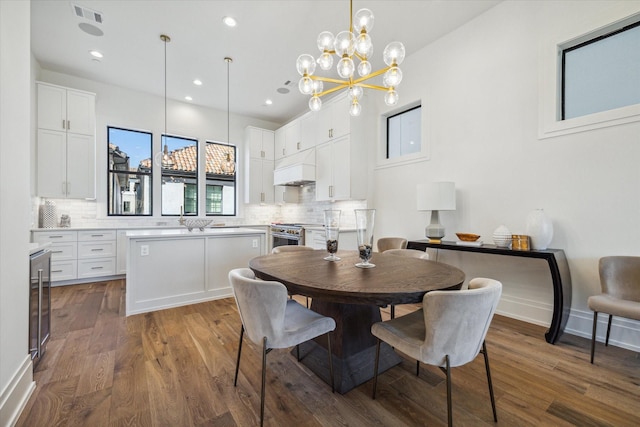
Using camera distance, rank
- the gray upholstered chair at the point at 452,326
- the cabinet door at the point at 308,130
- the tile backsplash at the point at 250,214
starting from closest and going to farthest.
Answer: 1. the gray upholstered chair at the point at 452,326
2. the tile backsplash at the point at 250,214
3. the cabinet door at the point at 308,130

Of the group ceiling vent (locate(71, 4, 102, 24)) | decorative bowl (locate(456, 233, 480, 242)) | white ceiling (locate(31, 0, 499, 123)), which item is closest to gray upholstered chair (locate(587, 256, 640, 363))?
decorative bowl (locate(456, 233, 480, 242))

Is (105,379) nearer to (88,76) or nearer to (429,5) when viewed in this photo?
(429,5)

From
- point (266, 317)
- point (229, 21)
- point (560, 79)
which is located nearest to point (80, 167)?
point (229, 21)

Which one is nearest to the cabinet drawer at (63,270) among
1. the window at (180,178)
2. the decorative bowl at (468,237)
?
the window at (180,178)

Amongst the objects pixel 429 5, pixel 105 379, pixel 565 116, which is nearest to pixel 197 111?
pixel 429 5

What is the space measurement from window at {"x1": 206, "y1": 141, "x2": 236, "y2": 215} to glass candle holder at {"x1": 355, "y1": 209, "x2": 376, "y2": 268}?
16.0 ft

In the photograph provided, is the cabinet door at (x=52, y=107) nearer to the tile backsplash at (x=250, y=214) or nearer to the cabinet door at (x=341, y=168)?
the tile backsplash at (x=250, y=214)

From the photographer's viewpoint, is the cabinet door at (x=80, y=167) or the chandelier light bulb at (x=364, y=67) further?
the cabinet door at (x=80, y=167)

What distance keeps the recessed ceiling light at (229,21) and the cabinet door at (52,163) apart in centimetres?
338

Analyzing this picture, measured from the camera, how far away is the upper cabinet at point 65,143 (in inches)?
168

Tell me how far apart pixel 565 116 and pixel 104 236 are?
6.48 metres

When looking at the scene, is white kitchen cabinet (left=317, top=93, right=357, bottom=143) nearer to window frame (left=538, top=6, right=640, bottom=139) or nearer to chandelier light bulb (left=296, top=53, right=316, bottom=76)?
chandelier light bulb (left=296, top=53, right=316, bottom=76)

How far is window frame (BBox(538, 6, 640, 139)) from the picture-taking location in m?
2.32

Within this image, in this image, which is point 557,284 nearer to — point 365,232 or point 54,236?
point 365,232
